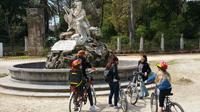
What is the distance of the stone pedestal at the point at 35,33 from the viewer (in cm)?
4131

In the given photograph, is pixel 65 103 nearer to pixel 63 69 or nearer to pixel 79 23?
pixel 63 69

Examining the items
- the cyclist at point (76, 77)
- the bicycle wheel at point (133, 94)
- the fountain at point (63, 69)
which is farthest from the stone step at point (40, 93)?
the cyclist at point (76, 77)

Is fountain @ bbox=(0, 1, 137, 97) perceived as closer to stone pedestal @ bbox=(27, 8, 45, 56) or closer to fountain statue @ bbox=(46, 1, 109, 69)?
fountain statue @ bbox=(46, 1, 109, 69)

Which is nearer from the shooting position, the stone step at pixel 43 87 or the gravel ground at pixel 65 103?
the gravel ground at pixel 65 103

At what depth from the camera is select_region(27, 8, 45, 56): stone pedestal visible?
1626 inches

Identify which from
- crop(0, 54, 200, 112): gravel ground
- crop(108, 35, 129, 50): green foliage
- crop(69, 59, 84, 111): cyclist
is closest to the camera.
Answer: crop(69, 59, 84, 111): cyclist

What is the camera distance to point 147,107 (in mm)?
13203

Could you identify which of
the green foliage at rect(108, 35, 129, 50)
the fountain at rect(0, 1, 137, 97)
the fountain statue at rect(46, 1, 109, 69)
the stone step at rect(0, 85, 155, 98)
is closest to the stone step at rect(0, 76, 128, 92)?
the fountain at rect(0, 1, 137, 97)

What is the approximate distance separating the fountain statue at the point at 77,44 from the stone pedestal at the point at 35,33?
21.4 m

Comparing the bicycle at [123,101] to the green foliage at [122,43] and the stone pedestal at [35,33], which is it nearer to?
the stone pedestal at [35,33]

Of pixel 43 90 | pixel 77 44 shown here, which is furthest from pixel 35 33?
pixel 43 90

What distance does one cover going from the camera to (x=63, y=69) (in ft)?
56.5

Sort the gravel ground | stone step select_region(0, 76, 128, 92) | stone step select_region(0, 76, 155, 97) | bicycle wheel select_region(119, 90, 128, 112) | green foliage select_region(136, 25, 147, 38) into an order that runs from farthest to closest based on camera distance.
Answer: green foliage select_region(136, 25, 147, 38) → stone step select_region(0, 76, 128, 92) → stone step select_region(0, 76, 155, 97) → the gravel ground → bicycle wheel select_region(119, 90, 128, 112)

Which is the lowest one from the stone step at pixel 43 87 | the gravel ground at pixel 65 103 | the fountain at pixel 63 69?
the gravel ground at pixel 65 103
